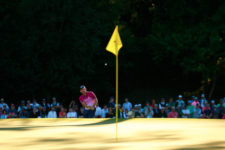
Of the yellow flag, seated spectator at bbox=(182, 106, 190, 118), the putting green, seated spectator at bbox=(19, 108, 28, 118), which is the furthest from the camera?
seated spectator at bbox=(19, 108, 28, 118)

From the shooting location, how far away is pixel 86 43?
1316 inches

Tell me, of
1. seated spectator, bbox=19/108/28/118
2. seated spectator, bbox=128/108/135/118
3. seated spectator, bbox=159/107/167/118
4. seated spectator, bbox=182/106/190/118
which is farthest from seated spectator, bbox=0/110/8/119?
seated spectator, bbox=182/106/190/118

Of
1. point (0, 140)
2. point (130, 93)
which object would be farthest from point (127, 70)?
point (0, 140)

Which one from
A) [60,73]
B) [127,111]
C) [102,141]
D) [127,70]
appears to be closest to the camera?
[102,141]

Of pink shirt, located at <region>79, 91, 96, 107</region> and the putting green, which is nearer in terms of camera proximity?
the putting green

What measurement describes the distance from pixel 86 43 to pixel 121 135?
918 inches

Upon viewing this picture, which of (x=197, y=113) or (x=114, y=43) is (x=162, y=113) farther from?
(x=114, y=43)

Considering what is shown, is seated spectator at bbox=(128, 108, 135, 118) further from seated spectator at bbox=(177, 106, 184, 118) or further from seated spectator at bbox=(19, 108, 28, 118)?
seated spectator at bbox=(19, 108, 28, 118)

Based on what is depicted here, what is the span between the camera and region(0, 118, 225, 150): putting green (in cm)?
873

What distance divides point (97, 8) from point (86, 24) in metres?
4.39

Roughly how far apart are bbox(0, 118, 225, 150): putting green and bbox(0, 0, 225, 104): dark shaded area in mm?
17792

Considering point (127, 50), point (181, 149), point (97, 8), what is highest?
point (97, 8)

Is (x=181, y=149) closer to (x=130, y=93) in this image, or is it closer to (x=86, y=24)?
(x=86, y=24)

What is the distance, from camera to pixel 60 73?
32.9 meters
